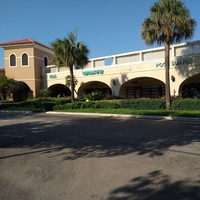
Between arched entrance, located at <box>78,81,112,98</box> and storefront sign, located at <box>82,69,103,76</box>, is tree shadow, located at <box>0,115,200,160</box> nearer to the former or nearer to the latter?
storefront sign, located at <box>82,69,103,76</box>

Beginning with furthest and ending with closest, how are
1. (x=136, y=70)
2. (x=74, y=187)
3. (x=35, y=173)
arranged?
(x=136, y=70), (x=35, y=173), (x=74, y=187)

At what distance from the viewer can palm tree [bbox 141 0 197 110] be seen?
55.9 feet

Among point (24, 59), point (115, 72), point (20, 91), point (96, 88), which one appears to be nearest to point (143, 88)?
point (115, 72)

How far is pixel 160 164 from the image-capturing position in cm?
559

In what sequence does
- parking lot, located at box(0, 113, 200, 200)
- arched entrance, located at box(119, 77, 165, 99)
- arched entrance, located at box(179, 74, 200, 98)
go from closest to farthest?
1. parking lot, located at box(0, 113, 200, 200)
2. arched entrance, located at box(179, 74, 200, 98)
3. arched entrance, located at box(119, 77, 165, 99)

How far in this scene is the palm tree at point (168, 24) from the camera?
55.9ft

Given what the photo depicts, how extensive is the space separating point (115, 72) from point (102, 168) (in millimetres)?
21809

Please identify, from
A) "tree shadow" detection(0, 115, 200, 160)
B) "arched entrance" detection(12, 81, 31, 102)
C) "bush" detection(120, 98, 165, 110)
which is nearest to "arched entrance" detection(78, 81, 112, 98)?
"arched entrance" detection(12, 81, 31, 102)

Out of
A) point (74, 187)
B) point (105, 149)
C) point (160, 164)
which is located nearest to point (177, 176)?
point (160, 164)

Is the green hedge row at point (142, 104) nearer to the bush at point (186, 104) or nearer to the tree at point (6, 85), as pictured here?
the bush at point (186, 104)

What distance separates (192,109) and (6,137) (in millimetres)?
12865

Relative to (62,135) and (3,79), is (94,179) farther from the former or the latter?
(3,79)

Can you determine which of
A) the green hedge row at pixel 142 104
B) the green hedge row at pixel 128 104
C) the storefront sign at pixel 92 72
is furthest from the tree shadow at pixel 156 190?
the storefront sign at pixel 92 72

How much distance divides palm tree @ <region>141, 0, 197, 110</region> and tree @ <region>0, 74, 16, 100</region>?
19.5m
